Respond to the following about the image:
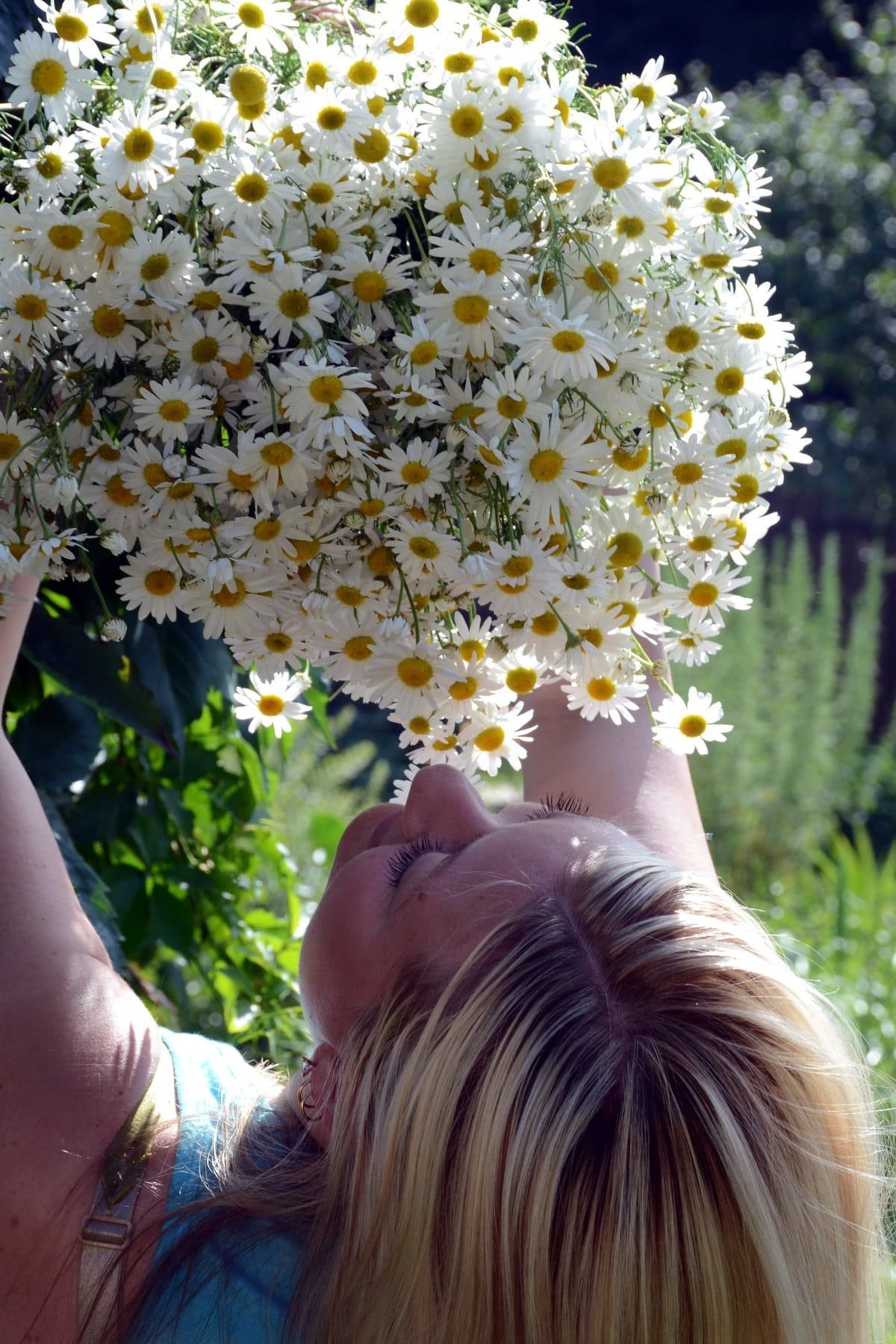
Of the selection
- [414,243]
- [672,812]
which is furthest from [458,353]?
[672,812]

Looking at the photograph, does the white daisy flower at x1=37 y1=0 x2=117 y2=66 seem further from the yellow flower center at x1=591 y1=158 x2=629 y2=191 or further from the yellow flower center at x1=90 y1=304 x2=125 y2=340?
the yellow flower center at x1=591 y1=158 x2=629 y2=191

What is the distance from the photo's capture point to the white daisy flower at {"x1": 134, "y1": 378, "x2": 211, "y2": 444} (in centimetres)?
75

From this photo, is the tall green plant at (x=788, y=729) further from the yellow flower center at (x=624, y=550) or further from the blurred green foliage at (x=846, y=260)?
the yellow flower center at (x=624, y=550)

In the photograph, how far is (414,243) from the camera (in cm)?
82

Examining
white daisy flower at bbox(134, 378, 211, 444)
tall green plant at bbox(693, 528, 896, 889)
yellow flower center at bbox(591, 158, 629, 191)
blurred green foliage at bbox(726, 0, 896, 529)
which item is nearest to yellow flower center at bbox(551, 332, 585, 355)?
yellow flower center at bbox(591, 158, 629, 191)

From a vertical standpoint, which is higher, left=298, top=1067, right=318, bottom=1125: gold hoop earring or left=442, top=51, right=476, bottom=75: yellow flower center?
left=442, top=51, right=476, bottom=75: yellow flower center

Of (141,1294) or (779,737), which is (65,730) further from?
(779,737)

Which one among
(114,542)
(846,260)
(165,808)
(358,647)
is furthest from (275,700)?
(846,260)

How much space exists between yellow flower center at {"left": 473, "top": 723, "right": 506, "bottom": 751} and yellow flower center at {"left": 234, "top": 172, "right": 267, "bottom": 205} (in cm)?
40

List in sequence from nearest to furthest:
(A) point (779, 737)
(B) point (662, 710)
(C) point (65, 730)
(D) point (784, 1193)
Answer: (D) point (784, 1193) < (B) point (662, 710) < (C) point (65, 730) < (A) point (779, 737)

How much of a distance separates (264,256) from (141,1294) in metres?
0.68

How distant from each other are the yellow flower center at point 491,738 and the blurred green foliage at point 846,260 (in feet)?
24.4

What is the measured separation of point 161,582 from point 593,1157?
0.46 m

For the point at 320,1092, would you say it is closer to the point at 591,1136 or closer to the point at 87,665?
the point at 591,1136
